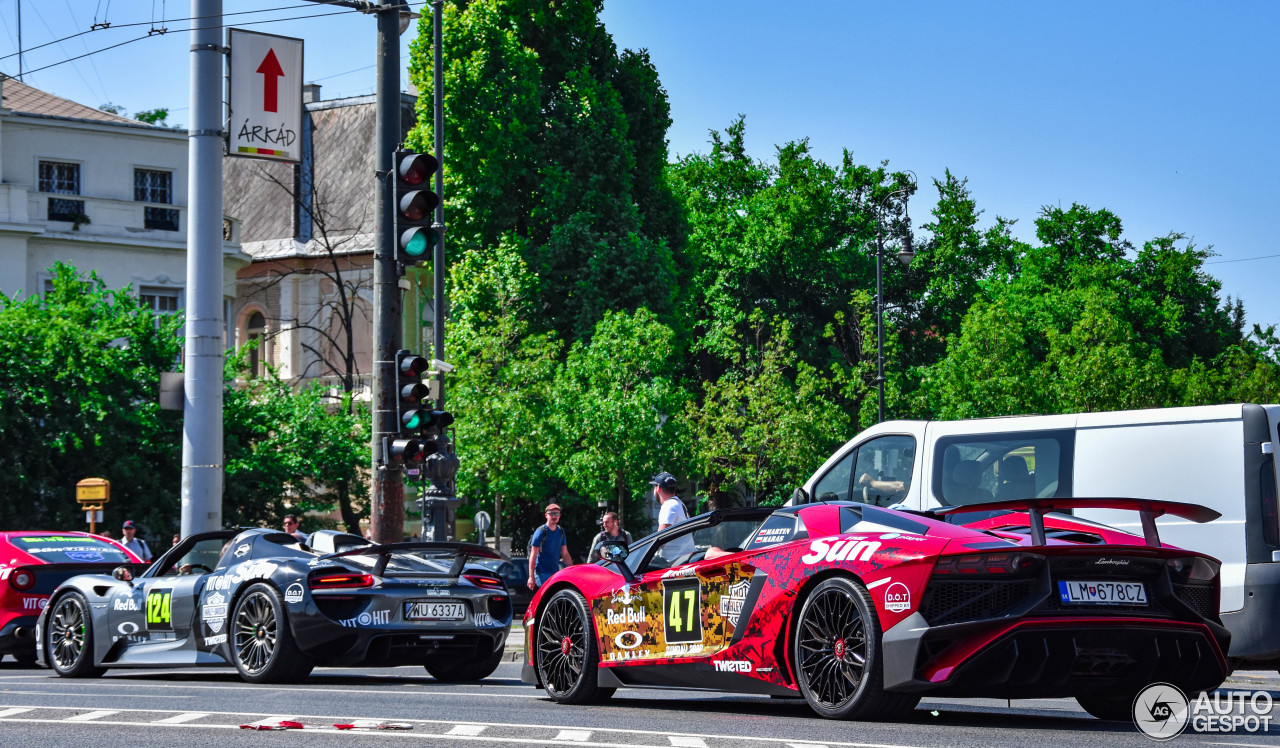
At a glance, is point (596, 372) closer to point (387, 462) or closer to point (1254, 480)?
point (387, 462)

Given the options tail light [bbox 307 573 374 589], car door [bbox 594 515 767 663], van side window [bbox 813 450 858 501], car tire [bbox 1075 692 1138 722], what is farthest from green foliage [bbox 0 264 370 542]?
car tire [bbox 1075 692 1138 722]

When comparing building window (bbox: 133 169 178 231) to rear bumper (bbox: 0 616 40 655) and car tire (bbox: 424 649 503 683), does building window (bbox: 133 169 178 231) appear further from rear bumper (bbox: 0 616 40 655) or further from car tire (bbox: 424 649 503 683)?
car tire (bbox: 424 649 503 683)

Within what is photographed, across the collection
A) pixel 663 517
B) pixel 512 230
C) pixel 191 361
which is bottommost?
pixel 663 517

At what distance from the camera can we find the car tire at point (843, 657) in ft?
24.5

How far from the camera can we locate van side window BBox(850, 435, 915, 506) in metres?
14.1

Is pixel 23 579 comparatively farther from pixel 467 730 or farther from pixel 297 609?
pixel 467 730

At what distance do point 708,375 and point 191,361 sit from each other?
38947 mm

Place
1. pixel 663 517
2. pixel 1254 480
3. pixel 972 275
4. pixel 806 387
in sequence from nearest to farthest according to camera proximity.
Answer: pixel 1254 480 → pixel 663 517 → pixel 806 387 → pixel 972 275

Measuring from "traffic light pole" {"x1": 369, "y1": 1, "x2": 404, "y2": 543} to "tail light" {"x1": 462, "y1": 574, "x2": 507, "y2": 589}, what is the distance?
6.12 feet

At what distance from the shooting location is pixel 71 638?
13461mm

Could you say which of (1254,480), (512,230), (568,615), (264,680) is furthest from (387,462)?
(512,230)

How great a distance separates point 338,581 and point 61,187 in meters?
32.5

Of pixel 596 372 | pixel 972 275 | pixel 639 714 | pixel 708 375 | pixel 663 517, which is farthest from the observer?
pixel 972 275

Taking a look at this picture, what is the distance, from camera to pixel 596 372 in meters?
39.0
